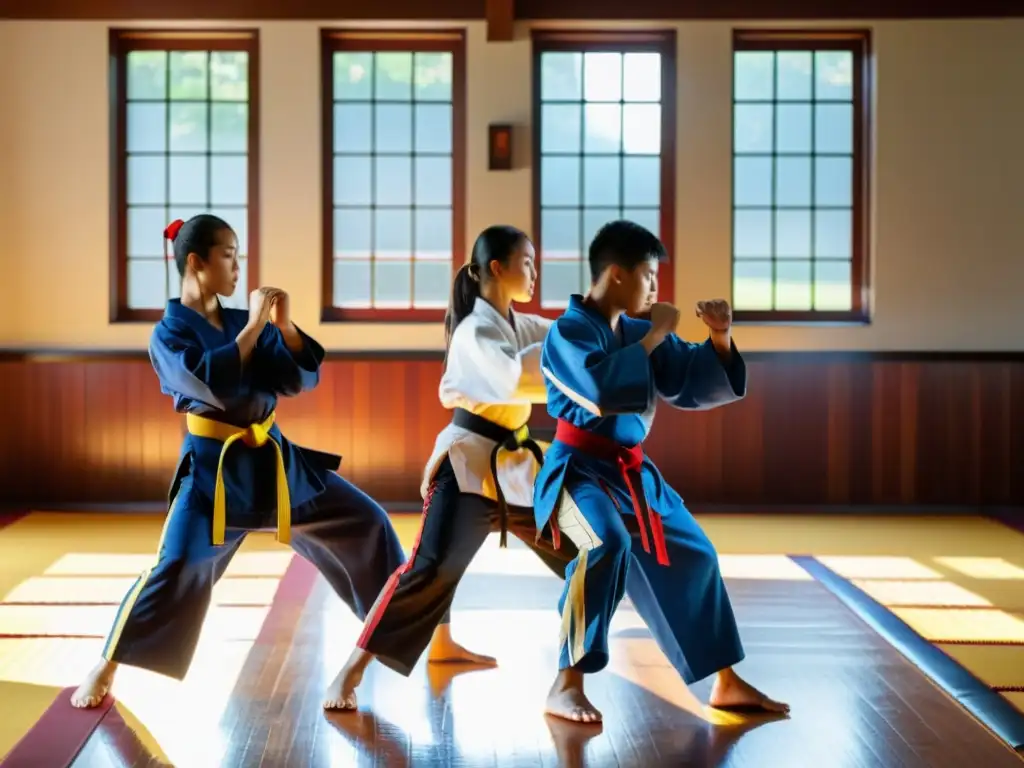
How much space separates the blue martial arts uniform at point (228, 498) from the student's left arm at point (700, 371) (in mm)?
760

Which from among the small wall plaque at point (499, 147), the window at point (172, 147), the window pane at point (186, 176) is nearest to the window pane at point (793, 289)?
the small wall plaque at point (499, 147)

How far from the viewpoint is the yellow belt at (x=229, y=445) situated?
2826 mm

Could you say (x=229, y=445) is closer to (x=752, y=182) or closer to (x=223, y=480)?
(x=223, y=480)

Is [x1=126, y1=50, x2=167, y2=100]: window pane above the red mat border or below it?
above

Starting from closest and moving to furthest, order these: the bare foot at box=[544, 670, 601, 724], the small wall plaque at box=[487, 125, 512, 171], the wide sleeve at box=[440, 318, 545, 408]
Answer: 1. the bare foot at box=[544, 670, 601, 724]
2. the wide sleeve at box=[440, 318, 545, 408]
3. the small wall plaque at box=[487, 125, 512, 171]

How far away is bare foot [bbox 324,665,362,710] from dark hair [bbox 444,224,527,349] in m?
0.82

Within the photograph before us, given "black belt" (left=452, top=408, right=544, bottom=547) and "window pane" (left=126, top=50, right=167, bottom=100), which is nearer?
"black belt" (left=452, top=408, right=544, bottom=547)

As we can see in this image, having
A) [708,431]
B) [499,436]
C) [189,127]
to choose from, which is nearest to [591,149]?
[708,431]

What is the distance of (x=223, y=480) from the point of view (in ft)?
9.35

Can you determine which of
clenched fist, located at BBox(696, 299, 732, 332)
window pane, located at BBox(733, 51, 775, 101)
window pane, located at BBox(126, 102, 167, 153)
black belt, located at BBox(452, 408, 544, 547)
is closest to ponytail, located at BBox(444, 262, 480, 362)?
black belt, located at BBox(452, 408, 544, 547)

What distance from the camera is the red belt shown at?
273 centimetres

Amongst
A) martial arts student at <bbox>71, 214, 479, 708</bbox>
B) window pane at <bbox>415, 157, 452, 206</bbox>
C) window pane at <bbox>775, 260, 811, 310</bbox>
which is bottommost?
martial arts student at <bbox>71, 214, 479, 708</bbox>

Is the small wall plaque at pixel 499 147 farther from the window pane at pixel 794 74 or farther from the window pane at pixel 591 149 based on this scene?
the window pane at pixel 794 74

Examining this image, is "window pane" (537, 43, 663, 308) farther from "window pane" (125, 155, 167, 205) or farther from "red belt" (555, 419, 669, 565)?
"red belt" (555, 419, 669, 565)
